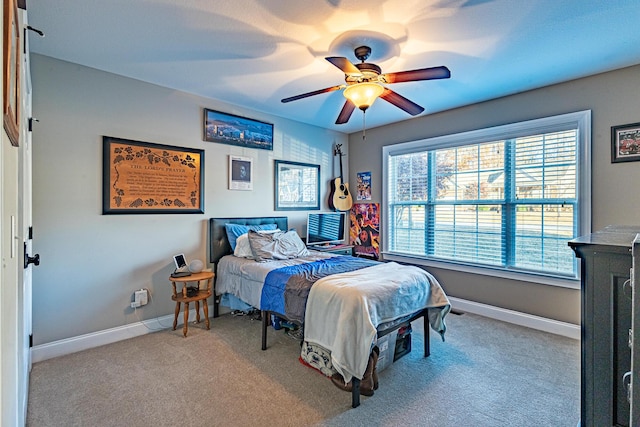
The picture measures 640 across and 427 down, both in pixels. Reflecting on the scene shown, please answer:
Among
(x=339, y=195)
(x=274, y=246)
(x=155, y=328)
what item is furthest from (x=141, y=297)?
(x=339, y=195)

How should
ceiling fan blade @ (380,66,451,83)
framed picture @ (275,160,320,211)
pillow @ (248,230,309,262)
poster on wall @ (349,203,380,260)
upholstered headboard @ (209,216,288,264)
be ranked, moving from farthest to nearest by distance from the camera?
poster on wall @ (349,203,380,260) → framed picture @ (275,160,320,211) → upholstered headboard @ (209,216,288,264) → pillow @ (248,230,309,262) → ceiling fan blade @ (380,66,451,83)

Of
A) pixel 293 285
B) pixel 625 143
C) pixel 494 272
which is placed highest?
pixel 625 143

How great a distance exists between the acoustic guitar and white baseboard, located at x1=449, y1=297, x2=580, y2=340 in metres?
2.07

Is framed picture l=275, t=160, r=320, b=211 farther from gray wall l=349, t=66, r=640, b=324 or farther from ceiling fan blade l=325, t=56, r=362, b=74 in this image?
ceiling fan blade l=325, t=56, r=362, b=74

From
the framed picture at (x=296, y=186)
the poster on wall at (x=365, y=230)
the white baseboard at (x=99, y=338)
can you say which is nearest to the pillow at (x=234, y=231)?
the framed picture at (x=296, y=186)

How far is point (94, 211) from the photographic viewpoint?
2781 millimetres

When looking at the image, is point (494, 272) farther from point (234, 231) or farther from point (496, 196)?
point (234, 231)

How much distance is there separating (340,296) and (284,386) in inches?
30.7

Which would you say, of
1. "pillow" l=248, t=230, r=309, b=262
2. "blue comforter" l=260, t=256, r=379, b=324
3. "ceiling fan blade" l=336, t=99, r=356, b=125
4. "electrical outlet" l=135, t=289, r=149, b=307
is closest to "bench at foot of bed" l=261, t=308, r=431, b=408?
"blue comforter" l=260, t=256, r=379, b=324

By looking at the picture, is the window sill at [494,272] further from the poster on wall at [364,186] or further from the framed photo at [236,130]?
the framed photo at [236,130]

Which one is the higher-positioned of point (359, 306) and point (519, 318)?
point (359, 306)

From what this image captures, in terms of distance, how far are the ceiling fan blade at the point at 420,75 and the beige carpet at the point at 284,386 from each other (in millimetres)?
2168

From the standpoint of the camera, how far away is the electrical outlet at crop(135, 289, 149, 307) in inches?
118

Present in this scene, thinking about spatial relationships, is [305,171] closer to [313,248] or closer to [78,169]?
[313,248]
